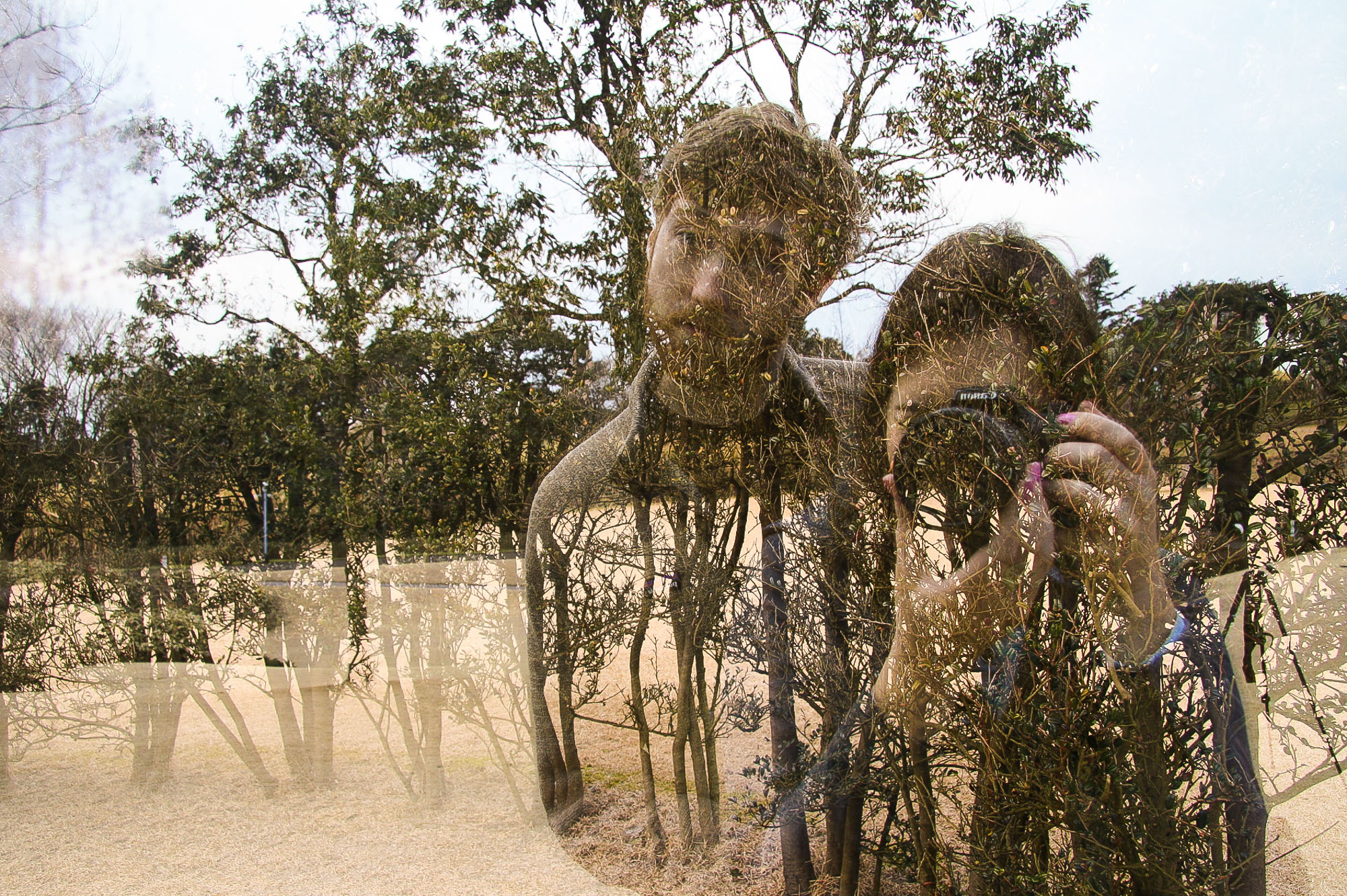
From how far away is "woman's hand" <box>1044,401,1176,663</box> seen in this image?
1.40m

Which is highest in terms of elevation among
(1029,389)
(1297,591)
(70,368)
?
(70,368)

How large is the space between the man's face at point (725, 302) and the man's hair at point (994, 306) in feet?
0.99

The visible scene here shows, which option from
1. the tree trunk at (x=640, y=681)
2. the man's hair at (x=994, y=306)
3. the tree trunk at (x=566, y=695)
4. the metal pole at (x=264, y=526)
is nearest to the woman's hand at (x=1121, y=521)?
the man's hair at (x=994, y=306)

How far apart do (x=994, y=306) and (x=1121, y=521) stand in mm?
440

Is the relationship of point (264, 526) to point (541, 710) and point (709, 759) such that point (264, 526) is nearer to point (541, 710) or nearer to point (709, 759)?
point (541, 710)

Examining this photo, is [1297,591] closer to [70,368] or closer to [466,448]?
[466,448]

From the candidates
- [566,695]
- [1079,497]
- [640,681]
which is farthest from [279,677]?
[1079,497]

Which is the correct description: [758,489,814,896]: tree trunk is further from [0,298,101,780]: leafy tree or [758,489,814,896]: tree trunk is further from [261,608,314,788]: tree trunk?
[0,298,101,780]: leafy tree

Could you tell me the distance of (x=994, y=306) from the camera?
1559 mm

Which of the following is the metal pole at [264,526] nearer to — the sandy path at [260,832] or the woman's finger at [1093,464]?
the sandy path at [260,832]

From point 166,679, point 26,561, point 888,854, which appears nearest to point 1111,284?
point 888,854

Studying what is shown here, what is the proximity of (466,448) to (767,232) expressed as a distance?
1.20 m

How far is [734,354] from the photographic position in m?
1.96

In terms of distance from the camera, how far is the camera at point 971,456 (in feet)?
4.87
